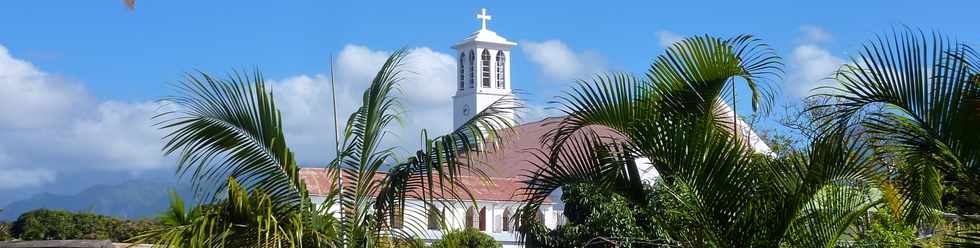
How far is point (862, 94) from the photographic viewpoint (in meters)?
7.98

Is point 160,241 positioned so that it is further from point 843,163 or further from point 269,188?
point 843,163

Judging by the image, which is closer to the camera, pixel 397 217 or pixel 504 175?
pixel 397 217

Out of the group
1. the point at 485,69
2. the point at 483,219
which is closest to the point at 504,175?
the point at 483,219

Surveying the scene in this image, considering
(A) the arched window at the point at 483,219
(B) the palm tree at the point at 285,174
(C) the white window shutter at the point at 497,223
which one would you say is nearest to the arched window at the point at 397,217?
(B) the palm tree at the point at 285,174

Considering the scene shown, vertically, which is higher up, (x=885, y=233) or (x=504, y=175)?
(x=504, y=175)

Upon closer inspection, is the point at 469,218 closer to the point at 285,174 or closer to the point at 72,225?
the point at 285,174

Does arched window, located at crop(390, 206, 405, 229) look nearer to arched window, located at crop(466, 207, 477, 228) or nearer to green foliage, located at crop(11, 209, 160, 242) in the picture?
arched window, located at crop(466, 207, 477, 228)

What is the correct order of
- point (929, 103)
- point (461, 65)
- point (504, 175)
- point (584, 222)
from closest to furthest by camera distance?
1. point (929, 103)
2. point (584, 222)
3. point (504, 175)
4. point (461, 65)

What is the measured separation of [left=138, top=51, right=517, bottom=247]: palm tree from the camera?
29.8 feet

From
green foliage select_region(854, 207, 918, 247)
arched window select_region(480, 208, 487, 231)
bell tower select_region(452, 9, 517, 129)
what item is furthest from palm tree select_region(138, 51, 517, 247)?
bell tower select_region(452, 9, 517, 129)

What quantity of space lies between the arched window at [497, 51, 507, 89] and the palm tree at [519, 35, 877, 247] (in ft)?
233

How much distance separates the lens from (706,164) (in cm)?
852

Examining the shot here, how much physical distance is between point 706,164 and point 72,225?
74.6 ft

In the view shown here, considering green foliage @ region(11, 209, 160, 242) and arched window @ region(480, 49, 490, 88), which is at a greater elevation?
arched window @ region(480, 49, 490, 88)
